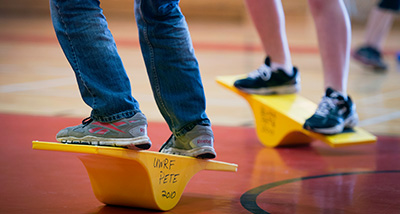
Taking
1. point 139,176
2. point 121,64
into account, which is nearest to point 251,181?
point 139,176

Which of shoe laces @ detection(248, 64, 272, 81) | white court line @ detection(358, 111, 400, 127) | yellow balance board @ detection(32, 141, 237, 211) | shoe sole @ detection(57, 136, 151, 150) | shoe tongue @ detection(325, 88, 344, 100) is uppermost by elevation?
shoe sole @ detection(57, 136, 151, 150)

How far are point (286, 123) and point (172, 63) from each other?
0.73 meters

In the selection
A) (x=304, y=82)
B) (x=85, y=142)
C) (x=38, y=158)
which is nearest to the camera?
(x=85, y=142)

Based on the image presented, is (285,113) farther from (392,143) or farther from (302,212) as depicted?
(302,212)

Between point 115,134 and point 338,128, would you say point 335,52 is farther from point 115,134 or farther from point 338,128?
point 115,134

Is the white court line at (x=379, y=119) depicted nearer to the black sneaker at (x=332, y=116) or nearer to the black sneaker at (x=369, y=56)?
the black sneaker at (x=332, y=116)

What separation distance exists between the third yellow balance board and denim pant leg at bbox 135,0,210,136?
→ 64 cm

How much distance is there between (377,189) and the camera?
4.45ft

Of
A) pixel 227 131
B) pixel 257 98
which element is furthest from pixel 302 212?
pixel 227 131

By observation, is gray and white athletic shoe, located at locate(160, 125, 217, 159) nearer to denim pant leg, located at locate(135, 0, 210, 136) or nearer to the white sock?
denim pant leg, located at locate(135, 0, 210, 136)

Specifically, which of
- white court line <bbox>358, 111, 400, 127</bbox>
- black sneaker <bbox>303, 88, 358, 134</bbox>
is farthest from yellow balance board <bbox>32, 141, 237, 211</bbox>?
white court line <bbox>358, 111, 400, 127</bbox>

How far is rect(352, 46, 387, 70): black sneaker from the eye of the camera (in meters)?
4.04

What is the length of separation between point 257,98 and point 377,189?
2.10 ft

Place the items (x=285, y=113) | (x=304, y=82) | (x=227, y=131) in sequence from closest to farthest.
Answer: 1. (x=285, y=113)
2. (x=227, y=131)
3. (x=304, y=82)
